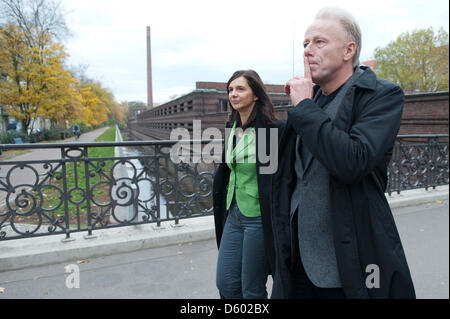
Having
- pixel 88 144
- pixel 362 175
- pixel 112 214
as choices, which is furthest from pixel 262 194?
pixel 112 214

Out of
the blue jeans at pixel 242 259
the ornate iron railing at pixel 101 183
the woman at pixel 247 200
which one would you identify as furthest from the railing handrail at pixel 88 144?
the blue jeans at pixel 242 259

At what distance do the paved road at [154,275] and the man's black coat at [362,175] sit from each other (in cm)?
201

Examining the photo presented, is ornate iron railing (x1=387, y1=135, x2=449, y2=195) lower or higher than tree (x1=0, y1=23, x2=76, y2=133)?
lower

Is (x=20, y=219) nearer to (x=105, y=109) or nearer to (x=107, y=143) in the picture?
(x=107, y=143)

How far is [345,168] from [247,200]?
3.00 ft

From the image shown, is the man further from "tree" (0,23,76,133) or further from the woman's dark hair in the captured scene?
"tree" (0,23,76,133)

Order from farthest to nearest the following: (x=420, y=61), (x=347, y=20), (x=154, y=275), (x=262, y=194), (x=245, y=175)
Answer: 1. (x=420, y=61)
2. (x=154, y=275)
3. (x=245, y=175)
4. (x=262, y=194)
5. (x=347, y=20)

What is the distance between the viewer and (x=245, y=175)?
1902mm

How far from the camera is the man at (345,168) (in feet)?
3.46

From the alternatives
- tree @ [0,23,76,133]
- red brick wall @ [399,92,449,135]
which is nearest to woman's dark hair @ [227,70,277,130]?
tree @ [0,23,76,133]

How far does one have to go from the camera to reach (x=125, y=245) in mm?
3650

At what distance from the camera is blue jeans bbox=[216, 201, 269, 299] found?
1793mm

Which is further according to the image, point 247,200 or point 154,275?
point 154,275

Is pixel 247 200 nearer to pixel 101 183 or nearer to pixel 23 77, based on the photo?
pixel 101 183
